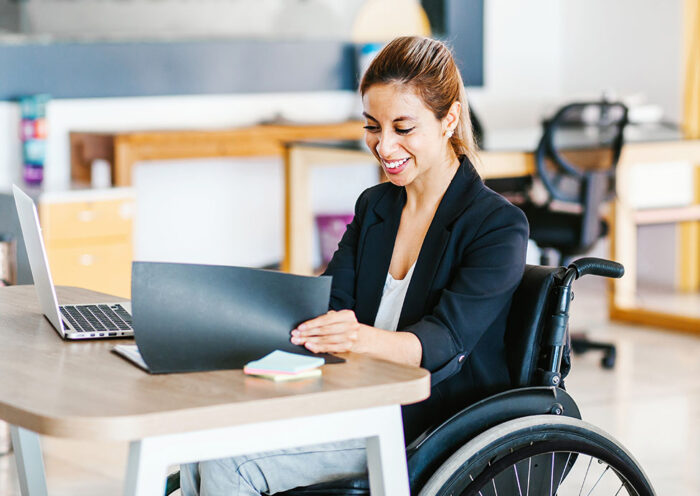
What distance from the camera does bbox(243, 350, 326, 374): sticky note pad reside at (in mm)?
1539

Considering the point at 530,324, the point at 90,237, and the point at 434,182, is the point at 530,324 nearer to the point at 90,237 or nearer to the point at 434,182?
the point at 434,182

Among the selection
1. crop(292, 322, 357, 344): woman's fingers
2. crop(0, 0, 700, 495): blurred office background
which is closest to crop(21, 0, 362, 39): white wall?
crop(0, 0, 700, 495): blurred office background

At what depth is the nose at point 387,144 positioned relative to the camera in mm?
1949

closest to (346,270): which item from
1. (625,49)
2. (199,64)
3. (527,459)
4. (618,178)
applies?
(527,459)

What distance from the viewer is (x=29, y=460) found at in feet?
6.90

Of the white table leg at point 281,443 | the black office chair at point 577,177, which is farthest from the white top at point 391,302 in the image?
the black office chair at point 577,177

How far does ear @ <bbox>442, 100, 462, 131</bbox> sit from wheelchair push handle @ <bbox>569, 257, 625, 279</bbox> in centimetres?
32

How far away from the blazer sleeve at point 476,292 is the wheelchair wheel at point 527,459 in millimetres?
159

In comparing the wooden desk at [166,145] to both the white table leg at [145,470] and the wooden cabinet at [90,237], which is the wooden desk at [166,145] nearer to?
the wooden cabinet at [90,237]

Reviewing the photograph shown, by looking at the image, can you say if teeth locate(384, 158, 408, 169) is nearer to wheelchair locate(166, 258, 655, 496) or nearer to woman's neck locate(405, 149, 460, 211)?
woman's neck locate(405, 149, 460, 211)

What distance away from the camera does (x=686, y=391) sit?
13.6ft

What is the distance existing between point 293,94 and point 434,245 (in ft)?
13.7

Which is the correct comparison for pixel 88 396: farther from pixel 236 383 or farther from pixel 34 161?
pixel 34 161

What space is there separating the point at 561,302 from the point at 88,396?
32.4 inches
